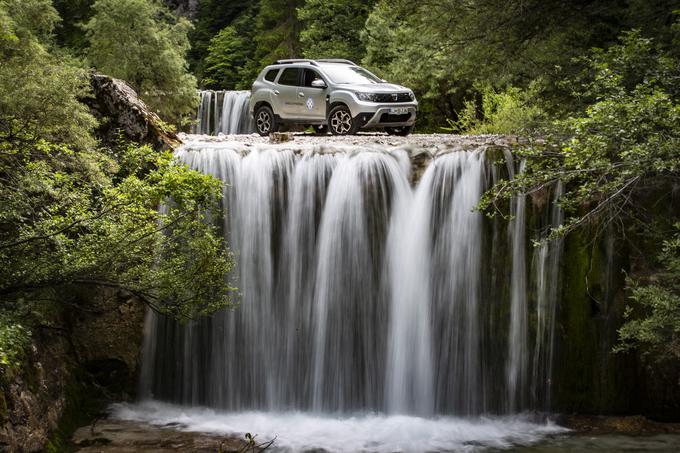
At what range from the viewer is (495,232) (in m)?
13.5

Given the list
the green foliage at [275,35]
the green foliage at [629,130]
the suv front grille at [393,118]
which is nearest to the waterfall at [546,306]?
the green foliage at [629,130]

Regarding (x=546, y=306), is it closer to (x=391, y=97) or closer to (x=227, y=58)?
(x=391, y=97)

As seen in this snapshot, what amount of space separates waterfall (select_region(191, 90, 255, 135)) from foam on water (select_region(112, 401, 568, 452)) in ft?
54.0

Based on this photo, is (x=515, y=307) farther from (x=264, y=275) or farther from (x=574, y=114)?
(x=264, y=275)

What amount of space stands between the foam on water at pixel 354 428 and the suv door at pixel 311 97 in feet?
26.1

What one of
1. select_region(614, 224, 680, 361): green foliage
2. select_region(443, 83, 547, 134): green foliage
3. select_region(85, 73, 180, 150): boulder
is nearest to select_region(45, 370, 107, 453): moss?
select_region(85, 73, 180, 150): boulder

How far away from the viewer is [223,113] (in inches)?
1144

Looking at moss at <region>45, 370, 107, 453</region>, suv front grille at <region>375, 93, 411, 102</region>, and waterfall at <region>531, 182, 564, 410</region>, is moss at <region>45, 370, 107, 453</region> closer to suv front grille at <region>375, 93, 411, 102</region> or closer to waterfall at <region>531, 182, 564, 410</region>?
waterfall at <region>531, 182, 564, 410</region>

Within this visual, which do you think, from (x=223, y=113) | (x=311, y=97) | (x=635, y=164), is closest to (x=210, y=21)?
(x=223, y=113)

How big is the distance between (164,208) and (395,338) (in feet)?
15.3

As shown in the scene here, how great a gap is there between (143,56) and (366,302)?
12.8m

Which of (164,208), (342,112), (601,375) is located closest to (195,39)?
(342,112)

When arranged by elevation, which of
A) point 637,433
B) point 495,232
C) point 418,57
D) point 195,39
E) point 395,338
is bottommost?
point 637,433

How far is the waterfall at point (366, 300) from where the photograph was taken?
13359mm
